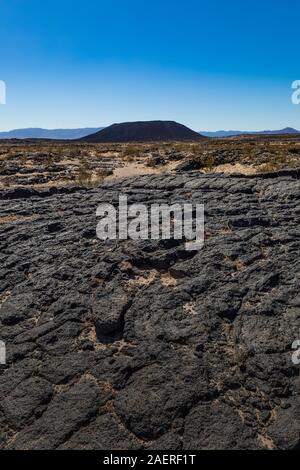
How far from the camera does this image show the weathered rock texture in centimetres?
589

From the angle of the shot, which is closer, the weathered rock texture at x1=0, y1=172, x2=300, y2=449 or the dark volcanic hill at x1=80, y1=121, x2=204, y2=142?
the weathered rock texture at x1=0, y1=172, x2=300, y2=449

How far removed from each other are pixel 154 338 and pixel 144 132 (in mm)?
165247

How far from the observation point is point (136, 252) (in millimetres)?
9961

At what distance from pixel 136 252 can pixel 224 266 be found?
2291 millimetres

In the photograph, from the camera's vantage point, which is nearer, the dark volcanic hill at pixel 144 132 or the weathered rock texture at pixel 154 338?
the weathered rock texture at pixel 154 338

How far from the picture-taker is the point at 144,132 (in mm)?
166000

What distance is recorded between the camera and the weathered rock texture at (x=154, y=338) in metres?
5.89

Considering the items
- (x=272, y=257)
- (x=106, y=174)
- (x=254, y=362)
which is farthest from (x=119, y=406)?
(x=106, y=174)

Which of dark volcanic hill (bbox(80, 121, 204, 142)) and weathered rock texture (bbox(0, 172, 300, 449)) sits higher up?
dark volcanic hill (bbox(80, 121, 204, 142))

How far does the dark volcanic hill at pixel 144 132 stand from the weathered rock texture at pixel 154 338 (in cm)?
14965

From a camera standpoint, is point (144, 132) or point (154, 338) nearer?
point (154, 338)

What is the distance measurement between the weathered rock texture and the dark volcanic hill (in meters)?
150

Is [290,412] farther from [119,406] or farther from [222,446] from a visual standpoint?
[119,406]

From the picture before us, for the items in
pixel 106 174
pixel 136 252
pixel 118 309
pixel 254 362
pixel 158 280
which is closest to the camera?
pixel 254 362
